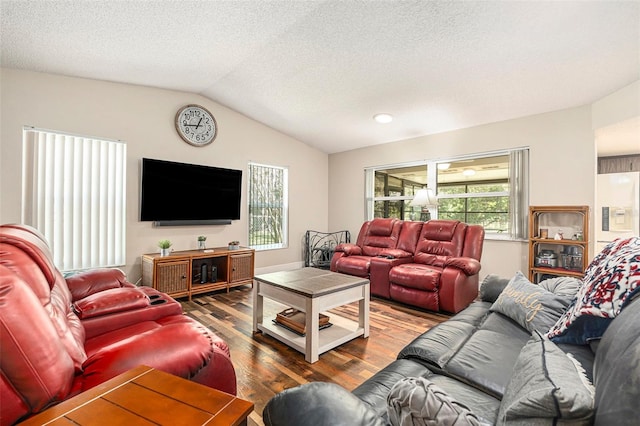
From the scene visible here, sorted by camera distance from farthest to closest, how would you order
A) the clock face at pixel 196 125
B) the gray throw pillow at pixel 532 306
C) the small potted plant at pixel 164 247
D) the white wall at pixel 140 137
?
the clock face at pixel 196 125 < the small potted plant at pixel 164 247 < the white wall at pixel 140 137 < the gray throw pillow at pixel 532 306

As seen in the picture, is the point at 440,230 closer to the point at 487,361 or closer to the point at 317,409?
the point at 487,361

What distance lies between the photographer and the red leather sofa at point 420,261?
3.20 m

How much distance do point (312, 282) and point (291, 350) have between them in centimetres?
56

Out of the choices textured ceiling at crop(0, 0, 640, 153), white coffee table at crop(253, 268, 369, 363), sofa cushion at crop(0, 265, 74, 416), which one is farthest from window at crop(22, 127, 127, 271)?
sofa cushion at crop(0, 265, 74, 416)

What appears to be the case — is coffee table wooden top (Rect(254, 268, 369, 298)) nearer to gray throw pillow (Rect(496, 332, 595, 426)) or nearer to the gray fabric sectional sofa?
the gray fabric sectional sofa

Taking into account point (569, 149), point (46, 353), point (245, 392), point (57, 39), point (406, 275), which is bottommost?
point (245, 392)

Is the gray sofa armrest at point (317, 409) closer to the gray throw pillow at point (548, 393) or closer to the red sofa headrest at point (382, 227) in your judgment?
the gray throw pillow at point (548, 393)

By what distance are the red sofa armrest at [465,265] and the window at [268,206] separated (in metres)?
3.05

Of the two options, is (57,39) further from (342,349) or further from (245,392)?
(342,349)

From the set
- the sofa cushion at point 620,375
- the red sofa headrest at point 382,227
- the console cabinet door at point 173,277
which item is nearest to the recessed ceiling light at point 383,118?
the red sofa headrest at point 382,227

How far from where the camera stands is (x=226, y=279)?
161 inches

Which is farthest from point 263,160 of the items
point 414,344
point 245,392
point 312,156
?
point 414,344

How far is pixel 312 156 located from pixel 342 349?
428 centimetres

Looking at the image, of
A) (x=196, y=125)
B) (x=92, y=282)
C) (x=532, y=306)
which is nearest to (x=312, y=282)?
(x=532, y=306)
